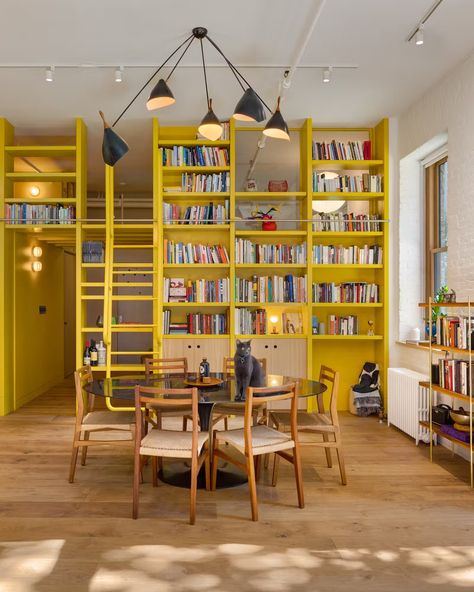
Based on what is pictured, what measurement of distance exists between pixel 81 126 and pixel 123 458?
409 cm

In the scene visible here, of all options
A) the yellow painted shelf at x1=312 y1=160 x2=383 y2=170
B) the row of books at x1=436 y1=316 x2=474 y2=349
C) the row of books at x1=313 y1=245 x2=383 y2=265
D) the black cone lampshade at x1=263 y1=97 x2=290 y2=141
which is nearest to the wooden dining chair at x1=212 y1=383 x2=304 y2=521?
the row of books at x1=436 y1=316 x2=474 y2=349

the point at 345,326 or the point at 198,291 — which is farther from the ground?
the point at 198,291

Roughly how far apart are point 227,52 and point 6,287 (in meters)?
4.03

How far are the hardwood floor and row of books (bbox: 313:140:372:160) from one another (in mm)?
3670

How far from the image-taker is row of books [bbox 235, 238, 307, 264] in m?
6.62

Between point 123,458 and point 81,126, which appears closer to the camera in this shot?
point 123,458

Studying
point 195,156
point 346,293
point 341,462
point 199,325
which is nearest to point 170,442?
point 341,462

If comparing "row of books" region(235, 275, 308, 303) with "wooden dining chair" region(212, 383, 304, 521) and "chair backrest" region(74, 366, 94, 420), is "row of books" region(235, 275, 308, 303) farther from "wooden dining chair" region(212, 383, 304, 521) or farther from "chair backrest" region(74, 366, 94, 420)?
"wooden dining chair" region(212, 383, 304, 521)

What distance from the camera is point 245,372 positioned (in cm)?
375

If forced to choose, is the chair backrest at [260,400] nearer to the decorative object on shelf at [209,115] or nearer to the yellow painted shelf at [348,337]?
the decorative object on shelf at [209,115]

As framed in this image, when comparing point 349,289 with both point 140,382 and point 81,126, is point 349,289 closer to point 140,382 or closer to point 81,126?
point 140,382

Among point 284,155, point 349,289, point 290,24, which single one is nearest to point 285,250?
point 349,289

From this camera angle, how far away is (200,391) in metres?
3.91

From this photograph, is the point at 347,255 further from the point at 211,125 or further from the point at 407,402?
the point at 211,125
